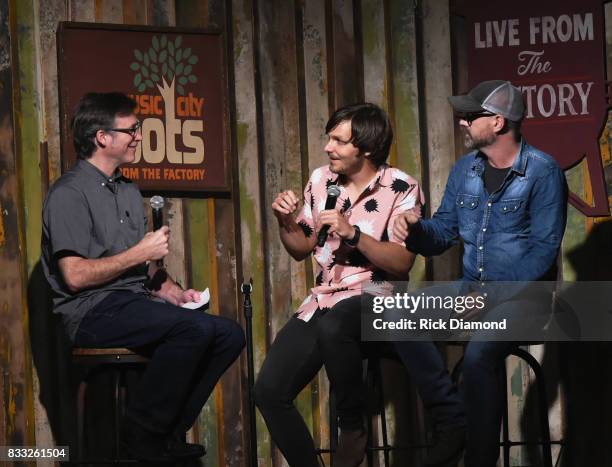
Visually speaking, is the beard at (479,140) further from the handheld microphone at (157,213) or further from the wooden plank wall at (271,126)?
the handheld microphone at (157,213)

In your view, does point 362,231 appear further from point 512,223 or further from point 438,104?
point 438,104

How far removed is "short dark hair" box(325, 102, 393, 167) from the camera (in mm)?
4484

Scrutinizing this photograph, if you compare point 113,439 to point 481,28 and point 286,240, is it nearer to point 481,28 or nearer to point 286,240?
point 286,240

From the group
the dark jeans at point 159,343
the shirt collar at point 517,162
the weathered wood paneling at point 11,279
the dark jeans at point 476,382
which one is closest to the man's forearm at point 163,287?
the dark jeans at point 159,343

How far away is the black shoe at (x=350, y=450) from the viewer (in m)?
4.18

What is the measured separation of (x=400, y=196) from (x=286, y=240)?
0.47 metres

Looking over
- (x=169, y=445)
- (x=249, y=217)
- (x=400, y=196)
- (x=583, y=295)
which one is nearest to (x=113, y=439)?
(x=169, y=445)

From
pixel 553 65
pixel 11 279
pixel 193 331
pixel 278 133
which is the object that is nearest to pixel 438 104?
pixel 553 65

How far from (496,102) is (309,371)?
1225mm

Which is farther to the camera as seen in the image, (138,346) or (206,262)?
(206,262)

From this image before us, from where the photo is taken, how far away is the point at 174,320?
415 cm

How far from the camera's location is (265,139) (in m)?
5.16

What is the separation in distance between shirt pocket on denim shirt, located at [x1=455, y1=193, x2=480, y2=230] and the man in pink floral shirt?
0.54 ft

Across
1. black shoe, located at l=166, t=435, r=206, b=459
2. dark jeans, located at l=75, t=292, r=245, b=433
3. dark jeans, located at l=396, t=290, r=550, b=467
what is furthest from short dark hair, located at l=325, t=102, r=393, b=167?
black shoe, located at l=166, t=435, r=206, b=459
